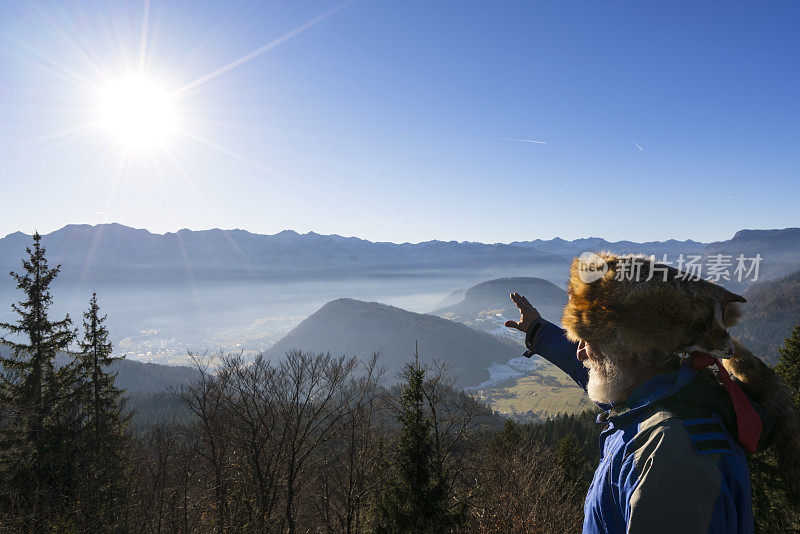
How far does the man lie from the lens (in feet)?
4.43

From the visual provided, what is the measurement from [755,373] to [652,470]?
2.90 feet

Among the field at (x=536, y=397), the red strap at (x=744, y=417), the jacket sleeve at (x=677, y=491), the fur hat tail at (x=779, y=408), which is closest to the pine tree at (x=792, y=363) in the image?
the fur hat tail at (x=779, y=408)

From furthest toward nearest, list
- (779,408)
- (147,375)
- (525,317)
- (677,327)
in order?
(147,375) < (525,317) < (677,327) < (779,408)

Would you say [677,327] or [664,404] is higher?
[677,327]

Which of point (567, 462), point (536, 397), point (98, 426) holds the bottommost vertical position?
point (536, 397)

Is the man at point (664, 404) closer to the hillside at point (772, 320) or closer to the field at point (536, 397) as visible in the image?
the field at point (536, 397)

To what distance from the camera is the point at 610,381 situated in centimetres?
193

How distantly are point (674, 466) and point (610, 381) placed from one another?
602 mm

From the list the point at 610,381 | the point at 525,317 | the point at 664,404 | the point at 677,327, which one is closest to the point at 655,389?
the point at 664,404

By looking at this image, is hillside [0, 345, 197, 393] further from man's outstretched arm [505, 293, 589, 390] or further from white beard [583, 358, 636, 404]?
white beard [583, 358, 636, 404]

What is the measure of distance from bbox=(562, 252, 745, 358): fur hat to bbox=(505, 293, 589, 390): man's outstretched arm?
94cm

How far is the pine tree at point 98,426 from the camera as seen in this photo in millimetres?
14477

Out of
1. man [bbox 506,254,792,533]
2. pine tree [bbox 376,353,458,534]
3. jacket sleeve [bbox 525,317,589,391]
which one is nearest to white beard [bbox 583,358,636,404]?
man [bbox 506,254,792,533]

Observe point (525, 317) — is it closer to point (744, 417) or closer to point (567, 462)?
point (744, 417)
